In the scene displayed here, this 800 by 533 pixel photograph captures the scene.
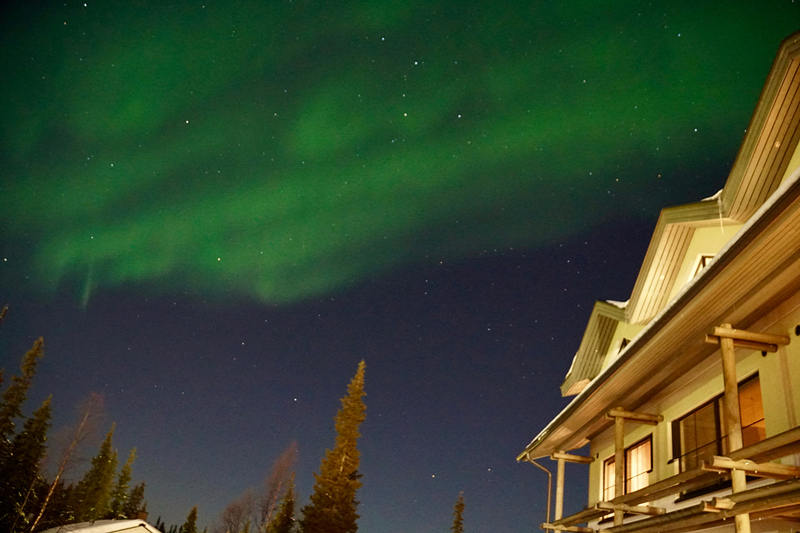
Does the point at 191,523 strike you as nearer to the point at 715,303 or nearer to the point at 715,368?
the point at 715,368

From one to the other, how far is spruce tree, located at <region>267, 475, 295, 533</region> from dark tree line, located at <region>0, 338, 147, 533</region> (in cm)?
1087

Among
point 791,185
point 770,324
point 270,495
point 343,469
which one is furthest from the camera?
point 270,495

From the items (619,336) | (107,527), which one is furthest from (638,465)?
(107,527)

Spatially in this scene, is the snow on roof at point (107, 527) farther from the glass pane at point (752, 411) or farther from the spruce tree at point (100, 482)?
the spruce tree at point (100, 482)

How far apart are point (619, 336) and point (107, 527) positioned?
2388 centimetres

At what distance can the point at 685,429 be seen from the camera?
11164 millimetres

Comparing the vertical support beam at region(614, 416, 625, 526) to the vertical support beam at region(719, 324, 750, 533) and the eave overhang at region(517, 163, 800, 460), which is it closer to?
the eave overhang at region(517, 163, 800, 460)

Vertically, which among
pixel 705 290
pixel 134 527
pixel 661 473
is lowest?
pixel 134 527

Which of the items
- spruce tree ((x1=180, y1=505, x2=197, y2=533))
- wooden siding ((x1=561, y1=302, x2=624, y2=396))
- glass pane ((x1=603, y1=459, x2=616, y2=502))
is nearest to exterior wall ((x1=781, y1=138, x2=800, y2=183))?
wooden siding ((x1=561, y1=302, x2=624, y2=396))

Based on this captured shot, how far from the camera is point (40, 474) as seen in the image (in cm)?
3092

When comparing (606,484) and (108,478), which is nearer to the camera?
(606,484)

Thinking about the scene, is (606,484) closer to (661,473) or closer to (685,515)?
(661,473)

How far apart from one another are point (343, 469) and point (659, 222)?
28487 millimetres

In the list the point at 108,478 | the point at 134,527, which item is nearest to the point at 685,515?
the point at 134,527
